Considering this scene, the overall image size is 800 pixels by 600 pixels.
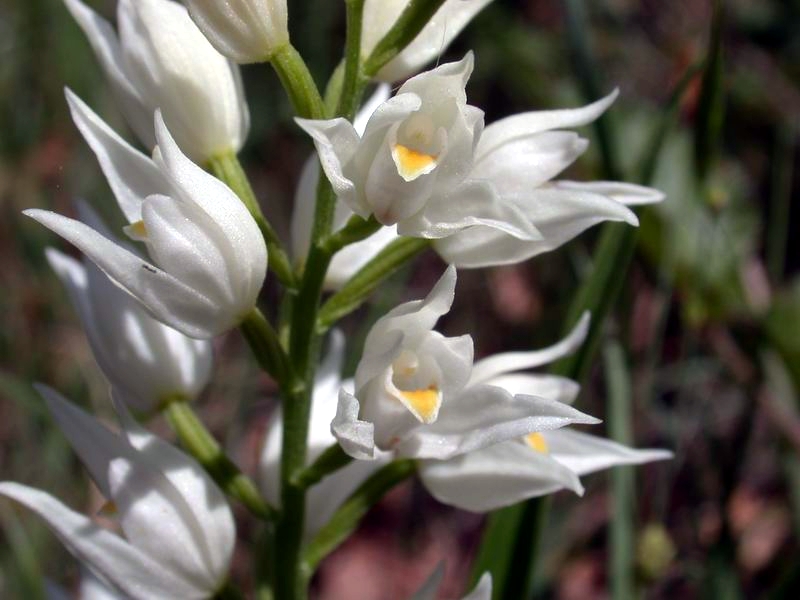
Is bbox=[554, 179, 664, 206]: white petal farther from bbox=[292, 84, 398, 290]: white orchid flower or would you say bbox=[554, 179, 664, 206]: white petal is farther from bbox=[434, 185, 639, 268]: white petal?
bbox=[292, 84, 398, 290]: white orchid flower

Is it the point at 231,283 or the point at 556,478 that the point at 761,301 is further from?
the point at 231,283

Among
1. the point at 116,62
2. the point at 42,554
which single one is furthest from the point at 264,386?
the point at 116,62

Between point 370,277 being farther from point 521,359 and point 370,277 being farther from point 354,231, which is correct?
point 521,359

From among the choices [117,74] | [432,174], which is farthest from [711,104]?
[117,74]

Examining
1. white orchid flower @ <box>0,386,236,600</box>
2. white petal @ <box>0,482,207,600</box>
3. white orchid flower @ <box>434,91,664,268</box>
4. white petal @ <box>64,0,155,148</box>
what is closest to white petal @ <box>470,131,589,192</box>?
white orchid flower @ <box>434,91,664,268</box>

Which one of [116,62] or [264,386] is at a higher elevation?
[116,62]

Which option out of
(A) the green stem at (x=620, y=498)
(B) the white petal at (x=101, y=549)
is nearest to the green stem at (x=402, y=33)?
(B) the white petal at (x=101, y=549)
